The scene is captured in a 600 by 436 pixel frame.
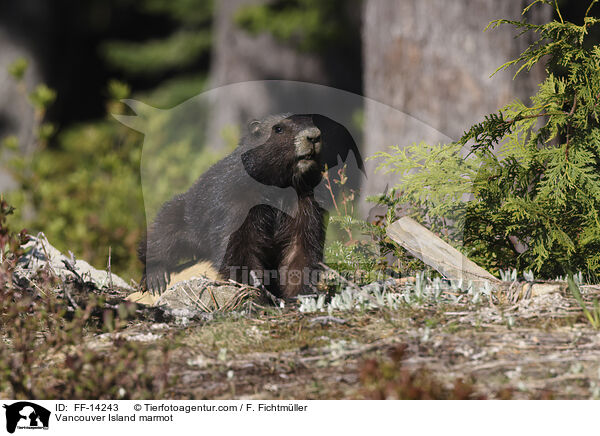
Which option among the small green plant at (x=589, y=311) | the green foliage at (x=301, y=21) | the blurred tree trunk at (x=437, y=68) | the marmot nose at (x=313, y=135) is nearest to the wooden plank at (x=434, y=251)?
the small green plant at (x=589, y=311)

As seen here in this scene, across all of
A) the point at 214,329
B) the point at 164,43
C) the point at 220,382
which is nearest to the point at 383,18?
the point at 214,329

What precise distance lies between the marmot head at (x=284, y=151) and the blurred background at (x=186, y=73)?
4.50ft

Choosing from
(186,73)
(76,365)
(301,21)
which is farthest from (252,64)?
(76,365)

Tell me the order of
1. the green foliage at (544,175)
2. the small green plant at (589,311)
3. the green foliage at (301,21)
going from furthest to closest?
the green foliage at (301,21)
the green foliage at (544,175)
the small green plant at (589,311)

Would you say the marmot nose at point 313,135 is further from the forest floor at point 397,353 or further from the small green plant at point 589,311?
the small green plant at point 589,311

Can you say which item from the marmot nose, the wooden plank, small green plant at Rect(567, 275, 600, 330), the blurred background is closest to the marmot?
the marmot nose

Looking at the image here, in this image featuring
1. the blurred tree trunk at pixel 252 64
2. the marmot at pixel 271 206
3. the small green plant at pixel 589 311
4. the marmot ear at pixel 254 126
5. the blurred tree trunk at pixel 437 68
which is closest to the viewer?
the small green plant at pixel 589 311

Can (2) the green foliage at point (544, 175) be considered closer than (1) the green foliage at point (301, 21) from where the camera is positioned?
Yes

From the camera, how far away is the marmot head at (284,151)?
12.1 ft

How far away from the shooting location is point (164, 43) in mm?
15992

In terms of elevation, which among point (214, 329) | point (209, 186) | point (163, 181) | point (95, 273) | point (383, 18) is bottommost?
point (214, 329)
